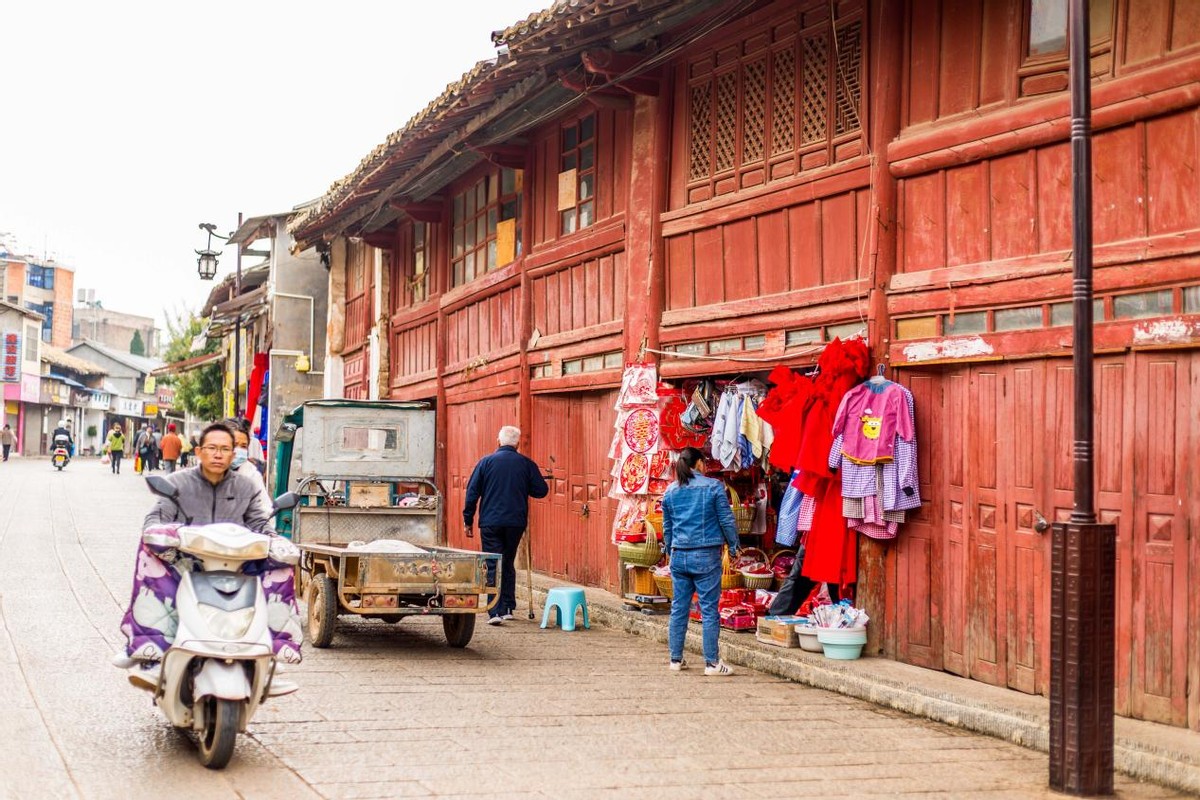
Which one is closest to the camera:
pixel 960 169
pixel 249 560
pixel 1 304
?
pixel 249 560

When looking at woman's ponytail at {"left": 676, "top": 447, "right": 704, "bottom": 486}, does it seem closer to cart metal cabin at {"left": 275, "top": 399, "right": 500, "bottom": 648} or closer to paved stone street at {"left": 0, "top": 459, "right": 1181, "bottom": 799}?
paved stone street at {"left": 0, "top": 459, "right": 1181, "bottom": 799}

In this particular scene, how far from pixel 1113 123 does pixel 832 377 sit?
298 centimetres

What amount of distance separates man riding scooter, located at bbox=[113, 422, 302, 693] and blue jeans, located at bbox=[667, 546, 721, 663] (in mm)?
3674

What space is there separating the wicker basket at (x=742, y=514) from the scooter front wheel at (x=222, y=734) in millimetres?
6528

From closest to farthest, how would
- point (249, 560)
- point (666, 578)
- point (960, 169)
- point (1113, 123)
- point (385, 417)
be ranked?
point (249, 560), point (1113, 123), point (960, 169), point (666, 578), point (385, 417)

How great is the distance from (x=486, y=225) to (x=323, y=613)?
907 centimetres

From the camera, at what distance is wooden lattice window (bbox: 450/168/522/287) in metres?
17.5

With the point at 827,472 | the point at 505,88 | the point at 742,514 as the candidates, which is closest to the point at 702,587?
the point at 827,472

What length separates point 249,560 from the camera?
22.3 ft

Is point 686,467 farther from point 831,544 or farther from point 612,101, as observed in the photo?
point 612,101

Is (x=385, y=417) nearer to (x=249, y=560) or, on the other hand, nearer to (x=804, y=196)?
(x=804, y=196)

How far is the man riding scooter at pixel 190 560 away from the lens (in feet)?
21.9

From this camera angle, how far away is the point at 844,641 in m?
9.79

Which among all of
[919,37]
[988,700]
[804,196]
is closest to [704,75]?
[804,196]
